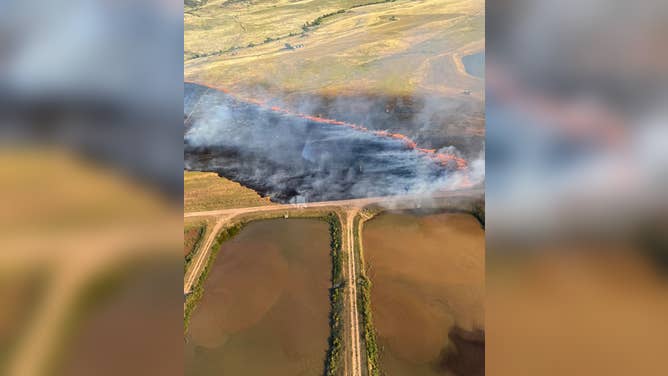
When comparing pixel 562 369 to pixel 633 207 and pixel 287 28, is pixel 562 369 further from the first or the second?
pixel 287 28

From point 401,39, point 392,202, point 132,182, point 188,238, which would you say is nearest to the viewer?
point 132,182

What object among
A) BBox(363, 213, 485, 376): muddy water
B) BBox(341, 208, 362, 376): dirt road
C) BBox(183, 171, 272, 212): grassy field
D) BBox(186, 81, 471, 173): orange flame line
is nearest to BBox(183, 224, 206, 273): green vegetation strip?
BBox(183, 171, 272, 212): grassy field

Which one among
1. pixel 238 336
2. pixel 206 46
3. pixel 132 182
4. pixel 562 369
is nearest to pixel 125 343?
pixel 132 182

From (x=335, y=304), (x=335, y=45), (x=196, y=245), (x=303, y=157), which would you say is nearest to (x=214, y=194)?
(x=196, y=245)

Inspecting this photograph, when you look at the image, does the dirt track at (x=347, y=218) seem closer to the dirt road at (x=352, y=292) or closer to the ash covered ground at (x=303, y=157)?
the dirt road at (x=352, y=292)

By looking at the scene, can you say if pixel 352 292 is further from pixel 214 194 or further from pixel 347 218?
pixel 214 194
